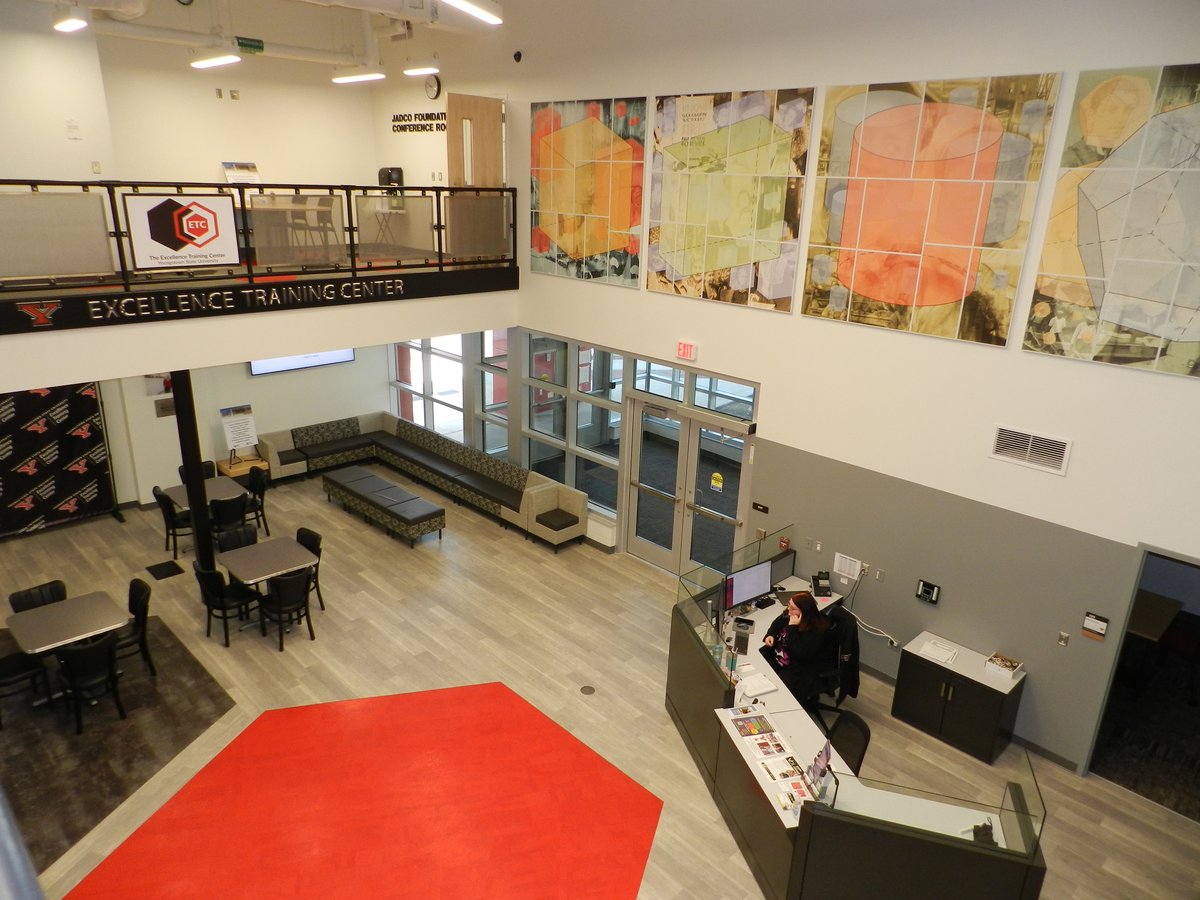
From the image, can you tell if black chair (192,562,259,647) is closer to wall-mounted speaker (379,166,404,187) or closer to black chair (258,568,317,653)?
black chair (258,568,317,653)

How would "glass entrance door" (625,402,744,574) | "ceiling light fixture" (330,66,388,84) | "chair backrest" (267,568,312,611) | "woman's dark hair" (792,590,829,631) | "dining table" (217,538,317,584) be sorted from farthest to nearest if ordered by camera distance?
"ceiling light fixture" (330,66,388,84) → "glass entrance door" (625,402,744,574) → "dining table" (217,538,317,584) → "chair backrest" (267,568,312,611) → "woman's dark hair" (792,590,829,631)

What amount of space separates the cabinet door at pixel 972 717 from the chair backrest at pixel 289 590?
6257 millimetres

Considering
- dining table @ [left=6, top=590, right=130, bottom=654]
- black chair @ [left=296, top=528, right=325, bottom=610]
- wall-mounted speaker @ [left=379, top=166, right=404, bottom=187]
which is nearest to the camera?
dining table @ [left=6, top=590, right=130, bottom=654]

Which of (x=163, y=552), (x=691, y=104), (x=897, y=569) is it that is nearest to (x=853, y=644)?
(x=897, y=569)

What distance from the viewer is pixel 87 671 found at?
6.99m

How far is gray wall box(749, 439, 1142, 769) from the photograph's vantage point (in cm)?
655

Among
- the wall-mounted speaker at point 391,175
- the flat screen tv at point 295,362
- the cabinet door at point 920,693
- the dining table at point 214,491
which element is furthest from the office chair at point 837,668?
the wall-mounted speaker at point 391,175

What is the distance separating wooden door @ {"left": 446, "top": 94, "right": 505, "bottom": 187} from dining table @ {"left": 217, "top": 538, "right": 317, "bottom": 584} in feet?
16.4

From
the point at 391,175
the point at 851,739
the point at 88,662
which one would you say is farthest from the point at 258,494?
the point at 851,739

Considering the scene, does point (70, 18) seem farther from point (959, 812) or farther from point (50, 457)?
point (959, 812)

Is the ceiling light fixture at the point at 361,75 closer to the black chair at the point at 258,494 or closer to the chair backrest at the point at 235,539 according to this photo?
the black chair at the point at 258,494

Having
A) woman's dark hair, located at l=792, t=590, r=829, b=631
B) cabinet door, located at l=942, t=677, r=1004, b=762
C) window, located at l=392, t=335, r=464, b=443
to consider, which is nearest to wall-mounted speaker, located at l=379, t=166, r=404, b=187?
window, located at l=392, t=335, r=464, b=443

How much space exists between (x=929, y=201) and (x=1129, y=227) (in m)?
1.51

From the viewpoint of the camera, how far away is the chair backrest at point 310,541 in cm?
898
